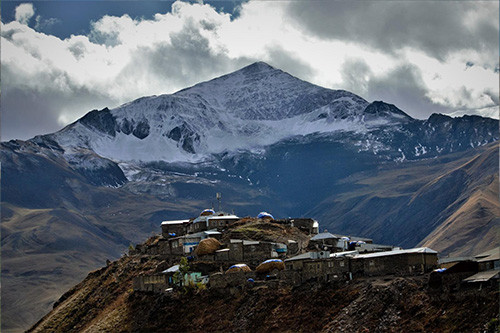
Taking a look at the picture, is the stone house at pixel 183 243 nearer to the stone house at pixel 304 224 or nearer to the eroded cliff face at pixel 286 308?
the eroded cliff face at pixel 286 308

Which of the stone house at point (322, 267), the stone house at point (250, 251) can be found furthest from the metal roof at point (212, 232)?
the stone house at point (322, 267)

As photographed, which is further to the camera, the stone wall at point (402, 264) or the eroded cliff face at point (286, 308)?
the stone wall at point (402, 264)

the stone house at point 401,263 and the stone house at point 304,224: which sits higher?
the stone house at point 304,224

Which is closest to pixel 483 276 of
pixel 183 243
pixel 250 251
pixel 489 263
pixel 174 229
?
pixel 489 263

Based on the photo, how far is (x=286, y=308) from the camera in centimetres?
8912

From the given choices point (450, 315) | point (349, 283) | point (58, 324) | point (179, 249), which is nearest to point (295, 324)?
point (349, 283)

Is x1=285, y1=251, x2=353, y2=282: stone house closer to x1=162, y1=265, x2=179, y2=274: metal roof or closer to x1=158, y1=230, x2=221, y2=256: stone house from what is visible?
x1=162, y1=265, x2=179, y2=274: metal roof

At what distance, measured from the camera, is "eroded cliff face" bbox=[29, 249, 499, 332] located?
73.6 meters

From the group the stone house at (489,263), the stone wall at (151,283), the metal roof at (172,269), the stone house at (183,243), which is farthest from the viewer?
the stone house at (183,243)

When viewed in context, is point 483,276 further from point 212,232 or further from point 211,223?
point 211,223

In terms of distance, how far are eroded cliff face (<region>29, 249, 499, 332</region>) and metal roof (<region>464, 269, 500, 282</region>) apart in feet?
4.09

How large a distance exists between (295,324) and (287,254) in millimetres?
28131

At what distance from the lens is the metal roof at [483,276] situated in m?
73.7

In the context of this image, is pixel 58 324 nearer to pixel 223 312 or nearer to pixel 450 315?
pixel 223 312
